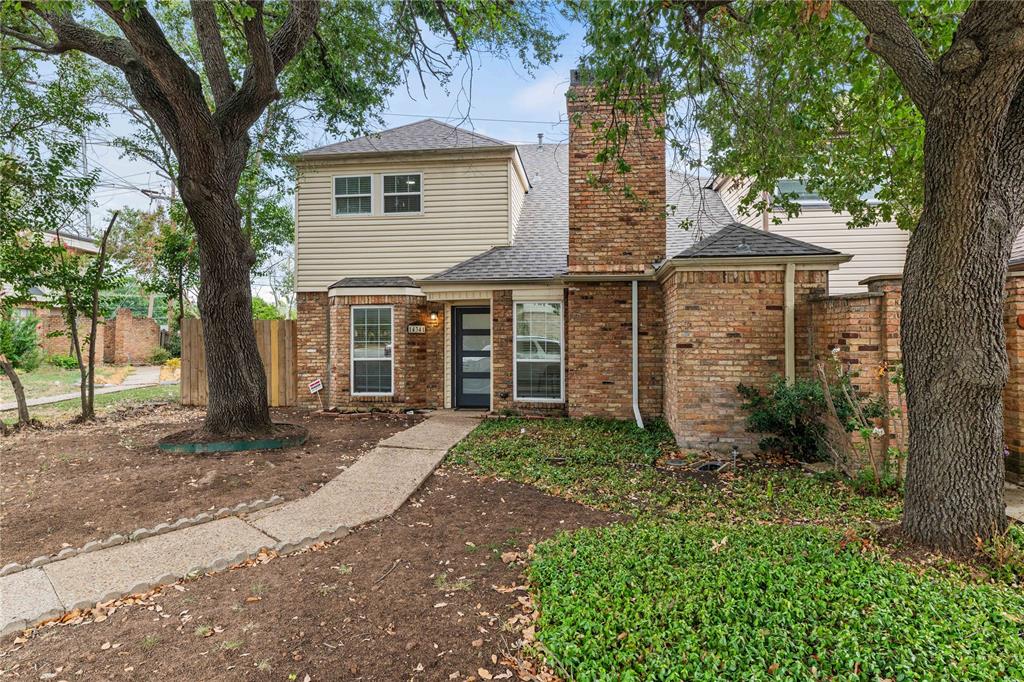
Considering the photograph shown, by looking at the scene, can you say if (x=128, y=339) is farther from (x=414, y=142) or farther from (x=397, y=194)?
(x=414, y=142)

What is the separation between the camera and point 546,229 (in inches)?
432

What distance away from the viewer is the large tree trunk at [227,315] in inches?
269

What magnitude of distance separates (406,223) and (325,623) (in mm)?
8806

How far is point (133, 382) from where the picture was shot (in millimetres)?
16203

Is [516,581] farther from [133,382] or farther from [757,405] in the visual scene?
[133,382]

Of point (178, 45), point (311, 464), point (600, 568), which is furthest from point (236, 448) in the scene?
point (178, 45)

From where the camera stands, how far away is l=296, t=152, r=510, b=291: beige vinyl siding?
10.3 meters

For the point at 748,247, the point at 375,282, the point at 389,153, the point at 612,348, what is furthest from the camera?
the point at 389,153

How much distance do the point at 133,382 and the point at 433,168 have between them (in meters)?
13.3

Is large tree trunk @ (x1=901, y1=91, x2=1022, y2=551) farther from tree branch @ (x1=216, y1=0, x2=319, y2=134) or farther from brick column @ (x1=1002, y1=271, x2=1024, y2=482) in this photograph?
tree branch @ (x1=216, y1=0, x2=319, y2=134)

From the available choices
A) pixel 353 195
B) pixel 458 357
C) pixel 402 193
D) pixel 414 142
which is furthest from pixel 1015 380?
pixel 353 195

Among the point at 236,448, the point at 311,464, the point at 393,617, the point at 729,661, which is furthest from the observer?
the point at 236,448

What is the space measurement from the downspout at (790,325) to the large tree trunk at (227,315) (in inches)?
285

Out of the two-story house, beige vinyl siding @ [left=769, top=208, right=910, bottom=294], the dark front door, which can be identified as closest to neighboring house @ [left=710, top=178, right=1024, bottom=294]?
beige vinyl siding @ [left=769, top=208, right=910, bottom=294]
